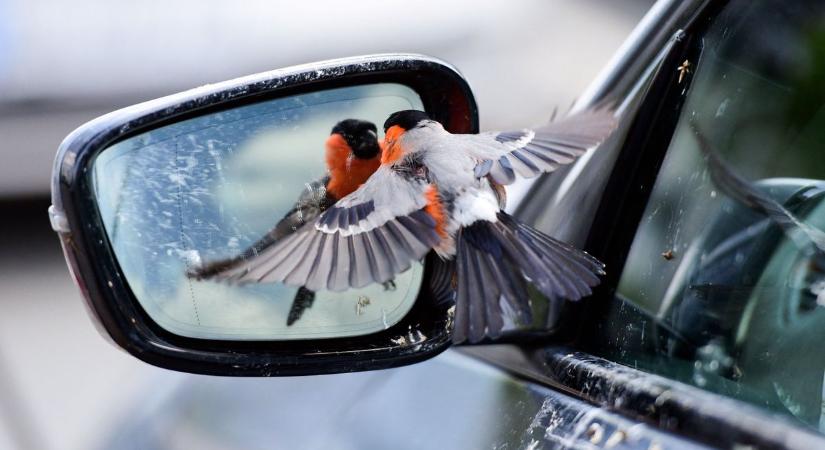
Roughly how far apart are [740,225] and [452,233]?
45cm

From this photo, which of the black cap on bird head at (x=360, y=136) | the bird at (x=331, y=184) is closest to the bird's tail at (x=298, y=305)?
the bird at (x=331, y=184)

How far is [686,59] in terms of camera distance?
1.68m

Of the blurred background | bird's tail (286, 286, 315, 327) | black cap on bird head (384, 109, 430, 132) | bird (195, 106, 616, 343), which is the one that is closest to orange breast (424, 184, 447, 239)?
bird (195, 106, 616, 343)

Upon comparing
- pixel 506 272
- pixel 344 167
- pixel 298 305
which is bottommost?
pixel 298 305

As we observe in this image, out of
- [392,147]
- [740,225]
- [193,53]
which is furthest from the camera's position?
[193,53]

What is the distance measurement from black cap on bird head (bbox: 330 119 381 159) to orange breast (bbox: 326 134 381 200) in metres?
0.01

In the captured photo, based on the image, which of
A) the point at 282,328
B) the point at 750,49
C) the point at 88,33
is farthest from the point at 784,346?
the point at 88,33

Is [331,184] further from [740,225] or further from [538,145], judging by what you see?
[740,225]

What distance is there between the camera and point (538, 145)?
5.88 ft

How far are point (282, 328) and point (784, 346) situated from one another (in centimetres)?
80

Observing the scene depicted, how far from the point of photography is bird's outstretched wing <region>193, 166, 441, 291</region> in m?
1.55

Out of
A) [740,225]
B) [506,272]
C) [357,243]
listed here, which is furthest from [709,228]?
[357,243]

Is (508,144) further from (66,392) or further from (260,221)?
(66,392)

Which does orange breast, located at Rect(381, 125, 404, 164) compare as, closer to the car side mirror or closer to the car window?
the car side mirror
